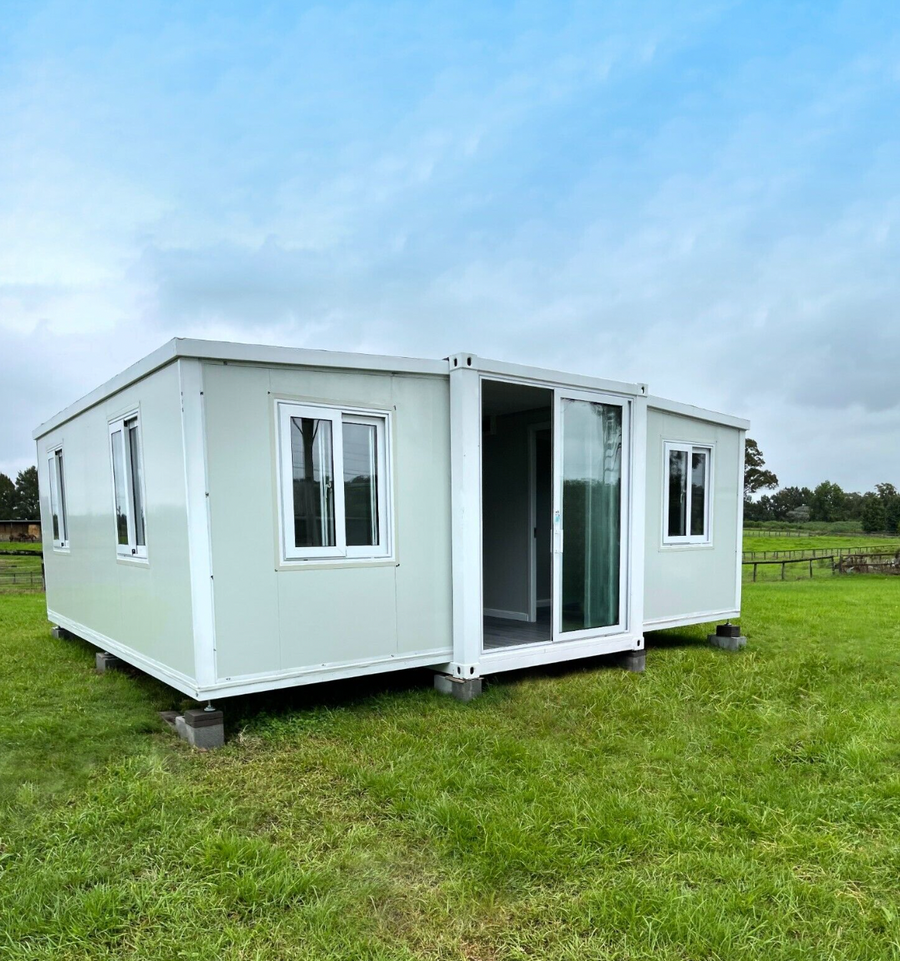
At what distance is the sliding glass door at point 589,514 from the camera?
19.2 ft

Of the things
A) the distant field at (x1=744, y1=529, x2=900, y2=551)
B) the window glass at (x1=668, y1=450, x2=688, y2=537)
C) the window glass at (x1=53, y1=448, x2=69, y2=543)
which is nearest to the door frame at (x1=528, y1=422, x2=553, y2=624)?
the window glass at (x1=668, y1=450, x2=688, y2=537)

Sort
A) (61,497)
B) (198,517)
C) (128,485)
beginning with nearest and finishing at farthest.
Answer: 1. (198,517)
2. (128,485)
3. (61,497)

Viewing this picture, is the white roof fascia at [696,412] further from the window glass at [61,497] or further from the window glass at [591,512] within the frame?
the window glass at [61,497]

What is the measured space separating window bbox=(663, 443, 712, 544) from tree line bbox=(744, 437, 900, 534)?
44.8m

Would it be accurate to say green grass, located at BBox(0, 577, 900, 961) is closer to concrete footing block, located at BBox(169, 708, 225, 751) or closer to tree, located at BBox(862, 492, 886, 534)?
concrete footing block, located at BBox(169, 708, 225, 751)

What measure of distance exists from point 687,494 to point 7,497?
61.8 m

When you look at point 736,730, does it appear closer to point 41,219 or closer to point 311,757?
point 311,757

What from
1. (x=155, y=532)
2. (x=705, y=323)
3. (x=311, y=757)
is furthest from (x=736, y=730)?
(x=705, y=323)

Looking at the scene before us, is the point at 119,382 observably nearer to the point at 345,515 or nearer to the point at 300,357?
the point at 300,357

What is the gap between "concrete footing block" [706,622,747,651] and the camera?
7.44 meters

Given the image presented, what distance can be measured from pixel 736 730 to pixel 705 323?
44.5ft

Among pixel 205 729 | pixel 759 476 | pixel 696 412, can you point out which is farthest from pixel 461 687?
pixel 759 476

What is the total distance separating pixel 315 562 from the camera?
4656mm

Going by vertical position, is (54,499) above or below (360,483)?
below
